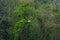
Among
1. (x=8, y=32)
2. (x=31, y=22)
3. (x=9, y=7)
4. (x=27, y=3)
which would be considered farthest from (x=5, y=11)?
(x=31, y=22)

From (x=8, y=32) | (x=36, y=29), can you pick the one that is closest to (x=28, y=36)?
(x=36, y=29)

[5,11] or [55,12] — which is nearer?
[55,12]

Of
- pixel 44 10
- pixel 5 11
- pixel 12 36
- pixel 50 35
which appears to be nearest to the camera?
pixel 50 35

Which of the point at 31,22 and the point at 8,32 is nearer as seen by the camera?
the point at 31,22

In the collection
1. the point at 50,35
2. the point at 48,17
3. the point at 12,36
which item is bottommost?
the point at 12,36

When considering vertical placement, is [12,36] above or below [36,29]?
below

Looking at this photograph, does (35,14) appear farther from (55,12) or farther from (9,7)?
(9,7)

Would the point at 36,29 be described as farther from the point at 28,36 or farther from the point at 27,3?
the point at 27,3

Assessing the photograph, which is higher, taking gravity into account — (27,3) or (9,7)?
(27,3)

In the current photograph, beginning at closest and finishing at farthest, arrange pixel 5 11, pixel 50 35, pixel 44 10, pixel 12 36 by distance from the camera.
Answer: pixel 50 35 → pixel 44 10 → pixel 12 36 → pixel 5 11
